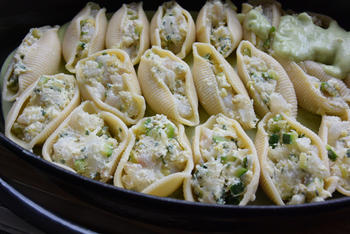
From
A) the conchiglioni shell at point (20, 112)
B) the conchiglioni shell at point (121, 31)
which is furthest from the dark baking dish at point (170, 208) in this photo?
the conchiglioni shell at point (121, 31)

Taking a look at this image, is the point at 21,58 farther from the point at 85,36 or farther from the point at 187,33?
the point at 187,33

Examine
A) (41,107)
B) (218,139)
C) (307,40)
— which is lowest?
(218,139)

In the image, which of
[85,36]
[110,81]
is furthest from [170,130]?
[85,36]

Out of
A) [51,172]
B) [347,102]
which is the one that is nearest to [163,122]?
[51,172]

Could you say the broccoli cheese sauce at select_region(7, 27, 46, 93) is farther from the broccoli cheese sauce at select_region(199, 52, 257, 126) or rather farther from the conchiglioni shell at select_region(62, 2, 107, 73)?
the broccoli cheese sauce at select_region(199, 52, 257, 126)

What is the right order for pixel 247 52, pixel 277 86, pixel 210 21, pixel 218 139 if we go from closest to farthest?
pixel 218 139 → pixel 277 86 → pixel 247 52 → pixel 210 21
